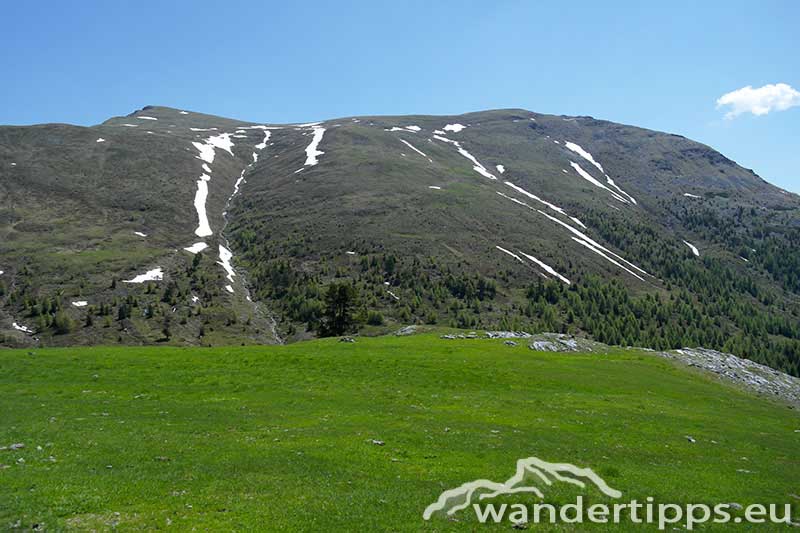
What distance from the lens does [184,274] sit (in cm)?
10800

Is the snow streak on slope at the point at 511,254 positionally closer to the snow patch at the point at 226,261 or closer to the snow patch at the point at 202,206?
the snow patch at the point at 226,261

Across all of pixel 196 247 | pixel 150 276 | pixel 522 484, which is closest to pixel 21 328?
pixel 150 276

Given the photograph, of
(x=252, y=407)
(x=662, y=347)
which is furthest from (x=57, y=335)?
(x=662, y=347)

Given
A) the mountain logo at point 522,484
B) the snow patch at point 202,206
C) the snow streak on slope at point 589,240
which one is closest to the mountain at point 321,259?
the snow patch at point 202,206

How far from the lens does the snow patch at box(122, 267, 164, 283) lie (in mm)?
101894

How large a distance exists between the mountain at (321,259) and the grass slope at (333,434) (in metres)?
37.2

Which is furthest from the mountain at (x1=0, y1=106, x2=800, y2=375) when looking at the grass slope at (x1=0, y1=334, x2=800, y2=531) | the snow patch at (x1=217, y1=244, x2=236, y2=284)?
the grass slope at (x1=0, y1=334, x2=800, y2=531)

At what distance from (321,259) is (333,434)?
10338cm

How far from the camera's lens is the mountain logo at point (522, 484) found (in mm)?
16812

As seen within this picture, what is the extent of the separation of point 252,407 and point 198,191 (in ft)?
512

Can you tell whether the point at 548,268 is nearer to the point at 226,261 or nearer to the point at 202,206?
the point at 226,261

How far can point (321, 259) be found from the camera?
12588 centimetres

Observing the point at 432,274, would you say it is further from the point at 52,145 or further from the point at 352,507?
the point at 52,145

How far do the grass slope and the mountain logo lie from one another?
0.54 metres
